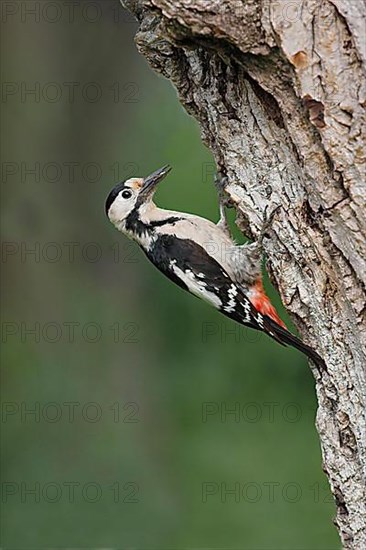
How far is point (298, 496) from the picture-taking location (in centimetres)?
766

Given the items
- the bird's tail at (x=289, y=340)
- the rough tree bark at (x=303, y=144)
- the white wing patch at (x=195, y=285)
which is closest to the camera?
the rough tree bark at (x=303, y=144)

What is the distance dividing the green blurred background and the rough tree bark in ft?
12.1

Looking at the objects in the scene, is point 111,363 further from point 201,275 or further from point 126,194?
point 201,275

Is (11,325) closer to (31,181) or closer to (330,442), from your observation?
(31,181)

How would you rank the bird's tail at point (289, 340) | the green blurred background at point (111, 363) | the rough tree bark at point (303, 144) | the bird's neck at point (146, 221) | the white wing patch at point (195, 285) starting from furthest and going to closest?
the green blurred background at point (111, 363)
the bird's neck at point (146, 221)
the white wing patch at point (195, 285)
the bird's tail at point (289, 340)
the rough tree bark at point (303, 144)

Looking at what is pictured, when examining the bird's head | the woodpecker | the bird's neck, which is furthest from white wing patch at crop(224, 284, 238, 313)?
the bird's head

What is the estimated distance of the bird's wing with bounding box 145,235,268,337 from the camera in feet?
15.0

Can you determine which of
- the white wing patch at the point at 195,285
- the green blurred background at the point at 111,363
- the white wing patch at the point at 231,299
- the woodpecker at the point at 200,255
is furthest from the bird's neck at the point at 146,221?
the green blurred background at the point at 111,363

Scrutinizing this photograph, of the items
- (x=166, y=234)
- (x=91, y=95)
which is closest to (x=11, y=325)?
(x=91, y=95)

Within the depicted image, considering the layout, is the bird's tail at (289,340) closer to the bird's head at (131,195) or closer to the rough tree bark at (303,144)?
the rough tree bark at (303,144)

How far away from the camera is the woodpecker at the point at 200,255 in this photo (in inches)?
180

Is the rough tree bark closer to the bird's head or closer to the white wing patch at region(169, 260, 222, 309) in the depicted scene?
the white wing patch at region(169, 260, 222, 309)

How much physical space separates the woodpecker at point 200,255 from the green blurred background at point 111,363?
9.53ft

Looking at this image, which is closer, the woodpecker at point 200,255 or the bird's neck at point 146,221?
the woodpecker at point 200,255
